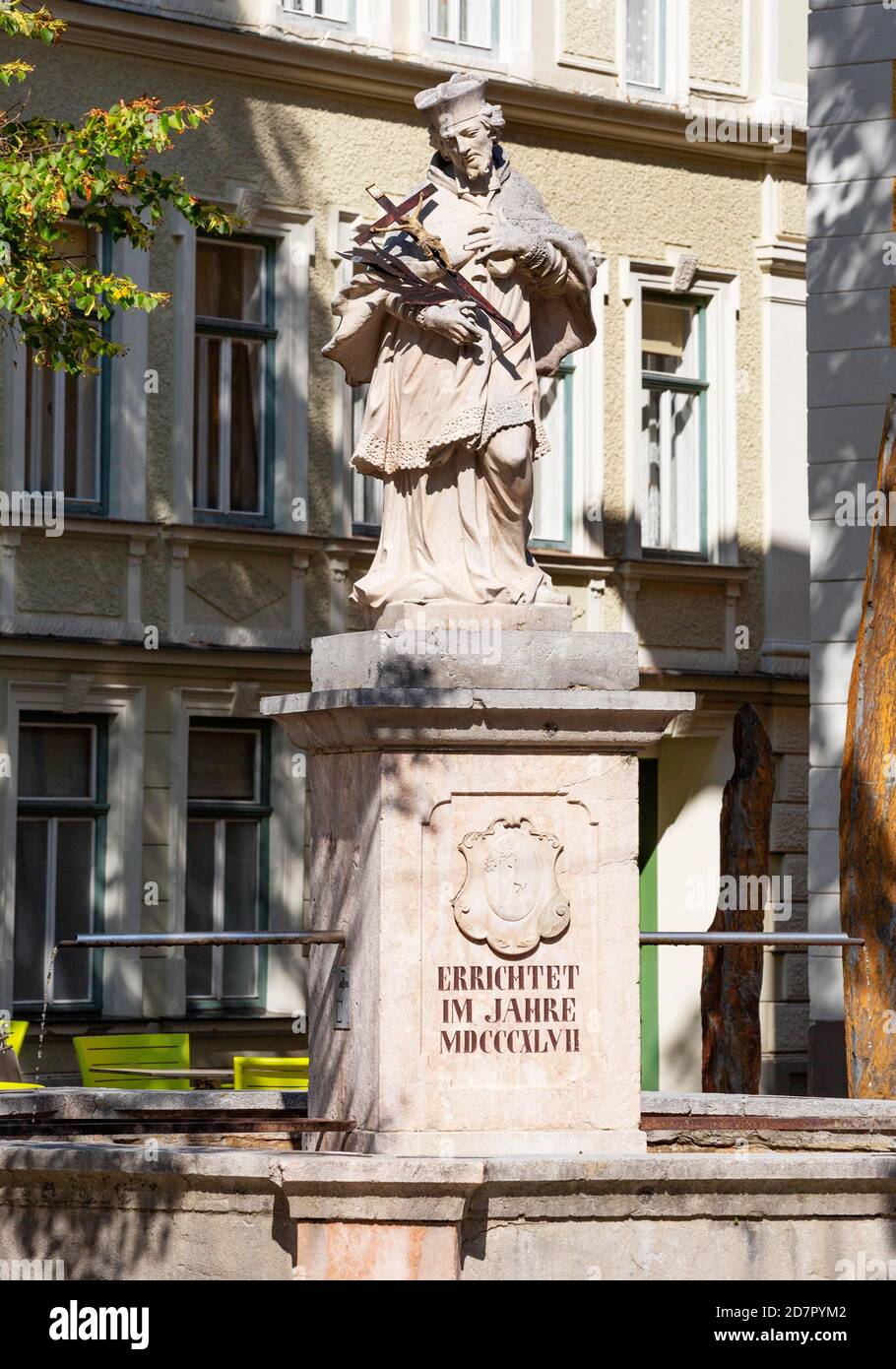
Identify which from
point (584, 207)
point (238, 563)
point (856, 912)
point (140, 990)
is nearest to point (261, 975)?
point (140, 990)

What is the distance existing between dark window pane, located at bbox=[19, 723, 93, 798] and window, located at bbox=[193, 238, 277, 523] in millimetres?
1944

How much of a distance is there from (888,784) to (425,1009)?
523 centimetres

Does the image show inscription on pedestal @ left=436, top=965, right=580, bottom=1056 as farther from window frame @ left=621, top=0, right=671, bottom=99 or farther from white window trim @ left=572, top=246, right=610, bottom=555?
window frame @ left=621, top=0, right=671, bottom=99

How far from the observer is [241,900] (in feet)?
68.9

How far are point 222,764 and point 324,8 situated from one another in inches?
222

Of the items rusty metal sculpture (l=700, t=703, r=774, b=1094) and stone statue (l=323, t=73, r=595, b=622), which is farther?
rusty metal sculpture (l=700, t=703, r=774, b=1094)

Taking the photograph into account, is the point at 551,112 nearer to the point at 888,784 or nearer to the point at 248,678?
the point at 248,678

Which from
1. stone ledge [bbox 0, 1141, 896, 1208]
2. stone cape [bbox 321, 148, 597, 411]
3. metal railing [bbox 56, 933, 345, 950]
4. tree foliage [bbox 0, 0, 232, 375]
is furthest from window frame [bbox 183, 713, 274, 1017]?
stone ledge [bbox 0, 1141, 896, 1208]

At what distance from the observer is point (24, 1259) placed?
7.86 metres

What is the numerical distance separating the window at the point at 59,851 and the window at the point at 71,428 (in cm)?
161

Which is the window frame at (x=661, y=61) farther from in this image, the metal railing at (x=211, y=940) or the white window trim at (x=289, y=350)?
the metal railing at (x=211, y=940)

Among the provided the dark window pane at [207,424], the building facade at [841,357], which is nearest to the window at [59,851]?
the dark window pane at [207,424]

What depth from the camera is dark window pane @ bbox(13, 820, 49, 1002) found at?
776 inches

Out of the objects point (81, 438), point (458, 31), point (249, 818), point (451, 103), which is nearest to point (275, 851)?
point (249, 818)
